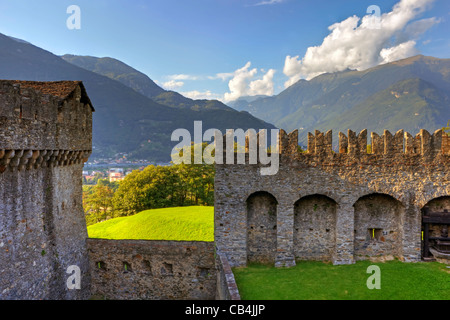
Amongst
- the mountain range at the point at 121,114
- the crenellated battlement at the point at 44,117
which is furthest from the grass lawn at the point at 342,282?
the mountain range at the point at 121,114

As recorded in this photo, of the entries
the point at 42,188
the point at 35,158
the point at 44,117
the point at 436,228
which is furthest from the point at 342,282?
the point at 44,117

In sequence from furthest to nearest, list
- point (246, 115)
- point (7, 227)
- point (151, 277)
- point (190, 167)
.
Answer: point (246, 115) < point (190, 167) < point (151, 277) < point (7, 227)

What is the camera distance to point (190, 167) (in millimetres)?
34688

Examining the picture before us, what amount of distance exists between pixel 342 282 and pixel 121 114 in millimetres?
140012

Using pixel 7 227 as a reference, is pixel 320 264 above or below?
below

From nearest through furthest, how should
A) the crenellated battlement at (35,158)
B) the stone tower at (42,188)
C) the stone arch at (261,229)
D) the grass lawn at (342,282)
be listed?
1. the crenellated battlement at (35,158)
2. the stone tower at (42,188)
3. the grass lawn at (342,282)
4. the stone arch at (261,229)

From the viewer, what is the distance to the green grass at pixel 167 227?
1850 cm

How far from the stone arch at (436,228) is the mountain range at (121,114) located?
10429 centimetres

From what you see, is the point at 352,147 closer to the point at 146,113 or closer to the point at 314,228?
the point at 314,228

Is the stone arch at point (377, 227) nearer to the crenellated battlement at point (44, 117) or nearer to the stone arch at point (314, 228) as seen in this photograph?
the stone arch at point (314, 228)

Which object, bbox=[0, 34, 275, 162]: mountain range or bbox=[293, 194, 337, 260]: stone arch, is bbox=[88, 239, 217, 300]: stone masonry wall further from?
Result: bbox=[0, 34, 275, 162]: mountain range
